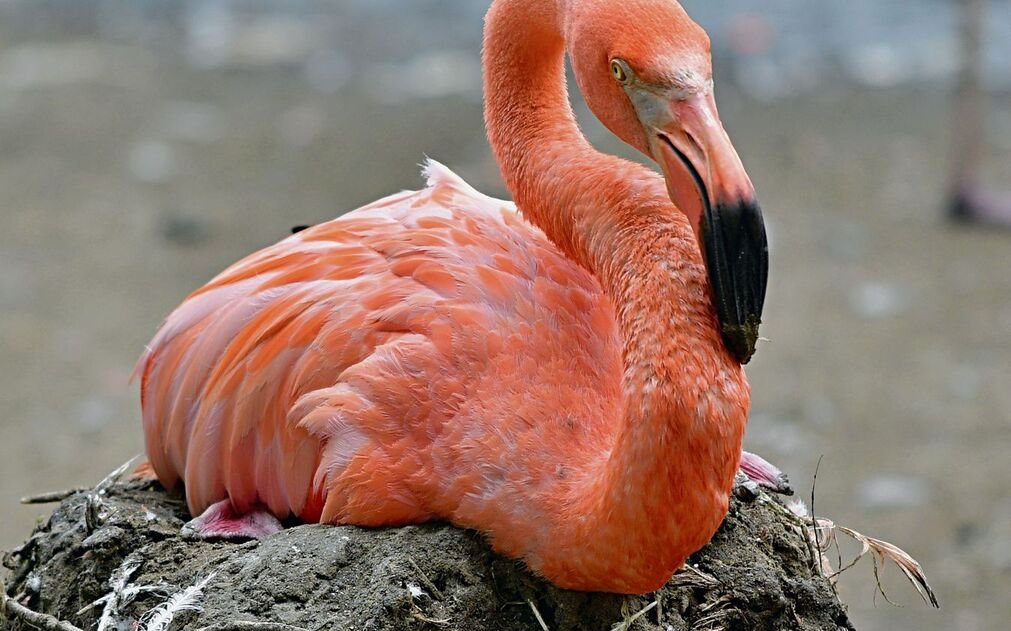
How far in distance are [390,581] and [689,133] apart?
42.7 inches

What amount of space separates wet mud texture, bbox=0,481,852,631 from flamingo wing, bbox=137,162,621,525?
0.12 metres

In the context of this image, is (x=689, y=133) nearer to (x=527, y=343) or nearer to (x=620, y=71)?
(x=620, y=71)

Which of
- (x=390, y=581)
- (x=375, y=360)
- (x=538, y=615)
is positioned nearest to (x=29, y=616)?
(x=390, y=581)

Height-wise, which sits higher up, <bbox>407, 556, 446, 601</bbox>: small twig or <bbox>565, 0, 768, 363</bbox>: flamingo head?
<bbox>565, 0, 768, 363</bbox>: flamingo head

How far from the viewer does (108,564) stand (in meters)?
2.92

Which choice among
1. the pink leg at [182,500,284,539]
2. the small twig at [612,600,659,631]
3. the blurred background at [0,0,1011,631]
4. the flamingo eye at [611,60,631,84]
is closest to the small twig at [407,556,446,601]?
the small twig at [612,600,659,631]

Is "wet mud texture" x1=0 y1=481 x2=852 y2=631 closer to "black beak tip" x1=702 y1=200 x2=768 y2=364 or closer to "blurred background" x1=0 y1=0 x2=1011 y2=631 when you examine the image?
"black beak tip" x1=702 y1=200 x2=768 y2=364

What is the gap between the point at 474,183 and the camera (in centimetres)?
740

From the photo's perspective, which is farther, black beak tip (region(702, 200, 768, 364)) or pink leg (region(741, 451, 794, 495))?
pink leg (region(741, 451, 794, 495))

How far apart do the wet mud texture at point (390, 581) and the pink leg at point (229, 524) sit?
0.05m

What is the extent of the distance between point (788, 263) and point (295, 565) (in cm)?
493

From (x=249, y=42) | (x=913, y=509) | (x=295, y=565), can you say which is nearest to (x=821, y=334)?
(x=913, y=509)

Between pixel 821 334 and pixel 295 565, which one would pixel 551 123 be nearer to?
pixel 295 565

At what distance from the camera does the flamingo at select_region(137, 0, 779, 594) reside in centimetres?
240
